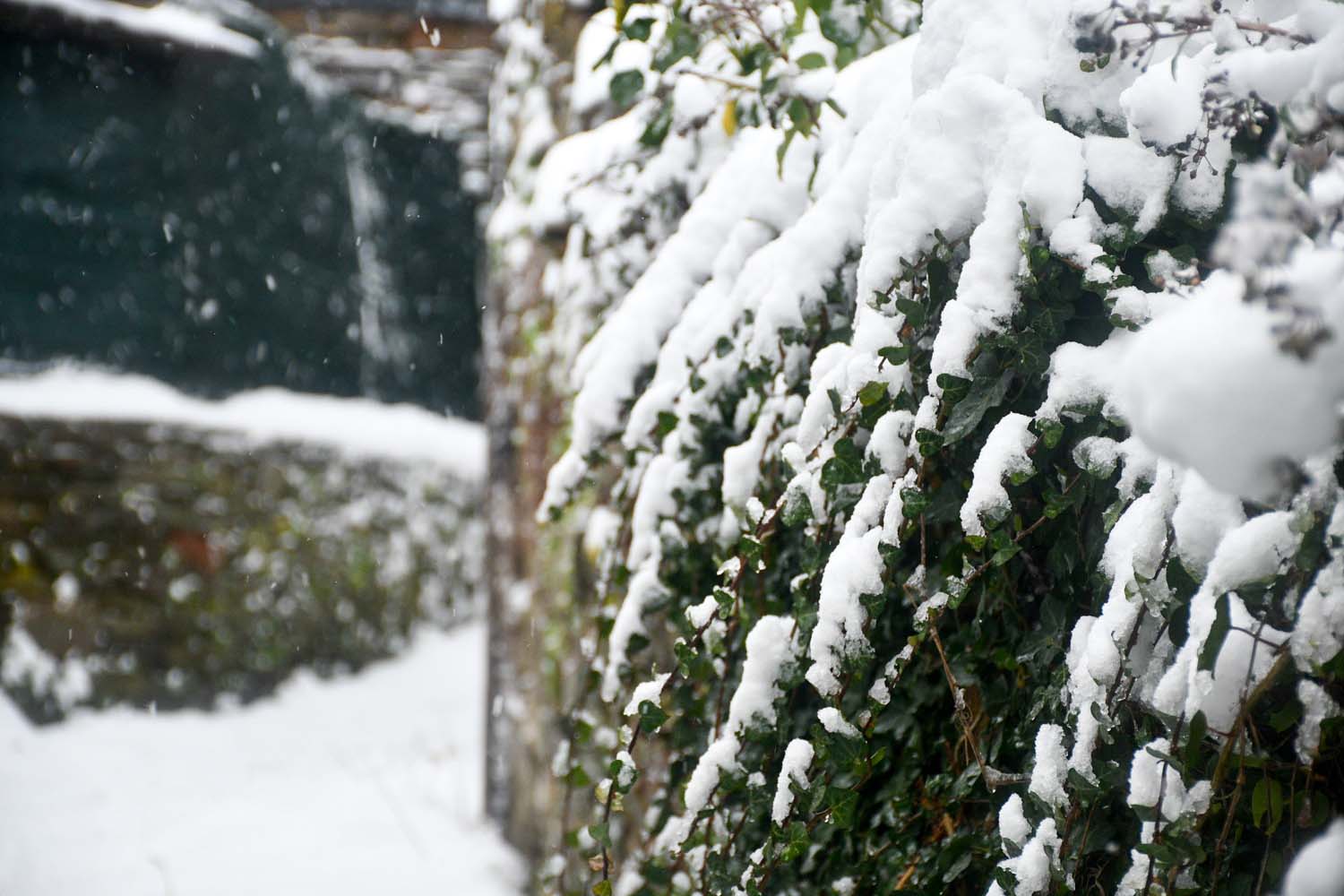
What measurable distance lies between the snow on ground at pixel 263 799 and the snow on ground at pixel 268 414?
4.28ft

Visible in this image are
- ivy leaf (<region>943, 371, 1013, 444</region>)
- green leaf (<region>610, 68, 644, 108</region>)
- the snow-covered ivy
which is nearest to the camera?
the snow-covered ivy

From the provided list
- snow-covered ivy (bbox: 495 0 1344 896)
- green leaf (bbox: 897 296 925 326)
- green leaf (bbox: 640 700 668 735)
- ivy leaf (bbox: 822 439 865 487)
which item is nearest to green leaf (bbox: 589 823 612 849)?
snow-covered ivy (bbox: 495 0 1344 896)

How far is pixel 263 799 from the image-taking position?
12.8 feet

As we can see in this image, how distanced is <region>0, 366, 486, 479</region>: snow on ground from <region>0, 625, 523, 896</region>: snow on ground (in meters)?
1.30

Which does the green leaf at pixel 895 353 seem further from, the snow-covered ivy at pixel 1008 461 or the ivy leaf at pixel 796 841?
the ivy leaf at pixel 796 841

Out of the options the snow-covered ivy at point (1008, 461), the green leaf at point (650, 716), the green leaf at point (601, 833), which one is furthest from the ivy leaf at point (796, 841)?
the green leaf at point (601, 833)

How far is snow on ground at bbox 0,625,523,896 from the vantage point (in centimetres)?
→ 310

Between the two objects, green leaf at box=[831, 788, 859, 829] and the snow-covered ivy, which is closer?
the snow-covered ivy

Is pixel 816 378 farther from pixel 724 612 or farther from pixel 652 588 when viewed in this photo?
pixel 652 588

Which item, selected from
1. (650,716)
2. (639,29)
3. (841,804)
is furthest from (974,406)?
(639,29)

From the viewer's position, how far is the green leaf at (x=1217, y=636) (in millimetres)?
761

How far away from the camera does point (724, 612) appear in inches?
48.2

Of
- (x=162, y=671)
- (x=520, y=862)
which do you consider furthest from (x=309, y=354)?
(x=520, y=862)

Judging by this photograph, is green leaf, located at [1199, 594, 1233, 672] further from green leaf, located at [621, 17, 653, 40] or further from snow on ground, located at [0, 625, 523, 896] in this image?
snow on ground, located at [0, 625, 523, 896]
